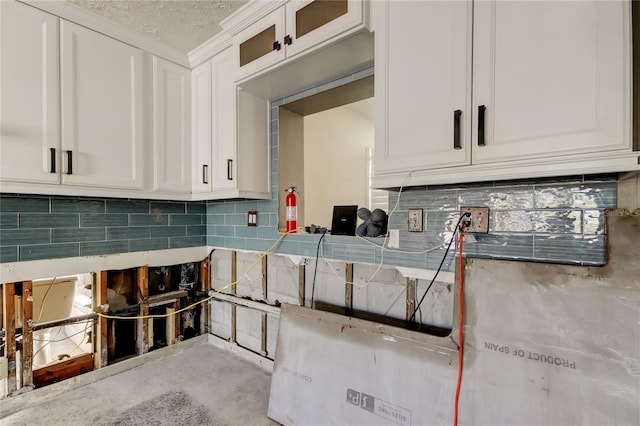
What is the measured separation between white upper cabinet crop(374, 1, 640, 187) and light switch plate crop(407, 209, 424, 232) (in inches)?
12.2

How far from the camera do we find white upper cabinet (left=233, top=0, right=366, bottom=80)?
1410mm

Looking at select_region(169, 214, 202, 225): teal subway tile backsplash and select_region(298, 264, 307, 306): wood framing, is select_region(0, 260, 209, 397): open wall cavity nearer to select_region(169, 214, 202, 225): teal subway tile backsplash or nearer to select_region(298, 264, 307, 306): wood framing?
select_region(169, 214, 202, 225): teal subway tile backsplash

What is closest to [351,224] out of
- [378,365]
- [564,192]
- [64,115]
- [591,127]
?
[378,365]

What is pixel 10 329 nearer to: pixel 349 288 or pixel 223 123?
pixel 223 123

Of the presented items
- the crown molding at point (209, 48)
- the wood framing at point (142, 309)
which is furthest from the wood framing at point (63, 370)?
the crown molding at point (209, 48)

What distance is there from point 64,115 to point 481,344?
256 centimetres

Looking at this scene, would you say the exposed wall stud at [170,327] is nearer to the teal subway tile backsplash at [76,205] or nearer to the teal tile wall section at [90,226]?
the teal tile wall section at [90,226]

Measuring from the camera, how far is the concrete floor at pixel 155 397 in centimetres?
172

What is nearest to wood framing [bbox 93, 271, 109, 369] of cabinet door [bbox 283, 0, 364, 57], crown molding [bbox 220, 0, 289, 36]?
crown molding [bbox 220, 0, 289, 36]

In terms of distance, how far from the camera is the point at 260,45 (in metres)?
1.80

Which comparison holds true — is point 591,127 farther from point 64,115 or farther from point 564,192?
point 64,115

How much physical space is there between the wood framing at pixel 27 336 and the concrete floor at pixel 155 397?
11 cm

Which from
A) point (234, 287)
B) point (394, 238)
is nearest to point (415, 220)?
point (394, 238)

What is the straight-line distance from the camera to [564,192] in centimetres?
122
